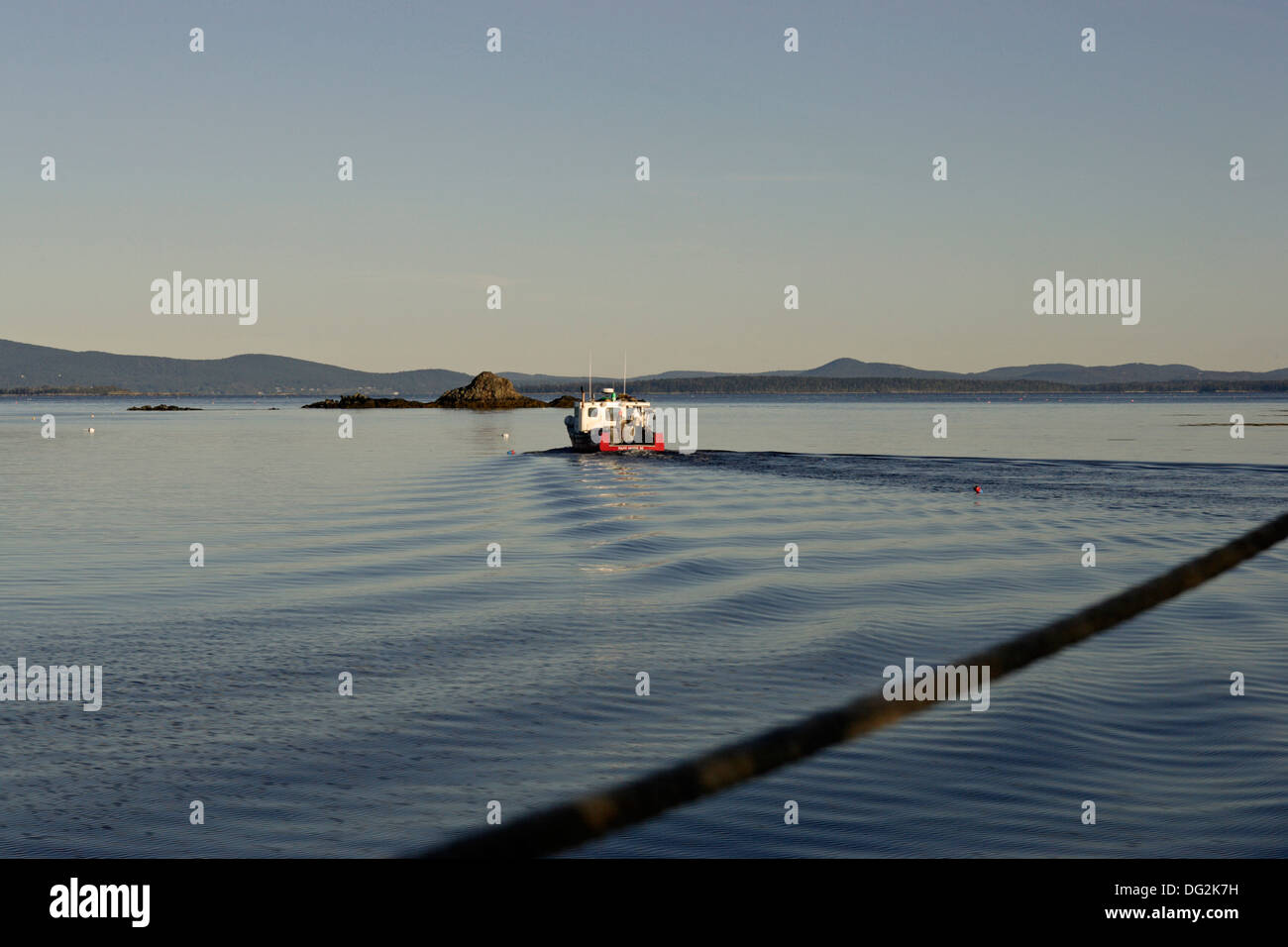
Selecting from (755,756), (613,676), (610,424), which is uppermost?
(610,424)

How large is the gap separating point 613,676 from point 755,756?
532 cm

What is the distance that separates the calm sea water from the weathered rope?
265 mm

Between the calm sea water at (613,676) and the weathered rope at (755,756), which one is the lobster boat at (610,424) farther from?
the weathered rope at (755,756)

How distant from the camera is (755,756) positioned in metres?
11.0

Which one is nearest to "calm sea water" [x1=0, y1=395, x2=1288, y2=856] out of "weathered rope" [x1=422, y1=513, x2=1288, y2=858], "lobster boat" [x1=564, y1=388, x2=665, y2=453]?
"weathered rope" [x1=422, y1=513, x2=1288, y2=858]

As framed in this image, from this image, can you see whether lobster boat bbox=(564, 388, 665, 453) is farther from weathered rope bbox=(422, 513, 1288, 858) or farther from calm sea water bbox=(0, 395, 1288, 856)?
weathered rope bbox=(422, 513, 1288, 858)

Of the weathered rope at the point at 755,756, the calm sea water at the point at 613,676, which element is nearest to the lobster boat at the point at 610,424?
the calm sea water at the point at 613,676

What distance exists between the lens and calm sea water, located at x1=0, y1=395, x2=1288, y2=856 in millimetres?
9961

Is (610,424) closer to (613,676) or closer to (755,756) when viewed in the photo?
(613,676)

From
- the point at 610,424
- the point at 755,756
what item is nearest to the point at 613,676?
the point at 755,756

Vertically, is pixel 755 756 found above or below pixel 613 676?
above

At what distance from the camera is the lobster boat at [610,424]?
289ft

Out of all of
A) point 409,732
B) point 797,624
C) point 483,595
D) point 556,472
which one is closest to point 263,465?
point 556,472
